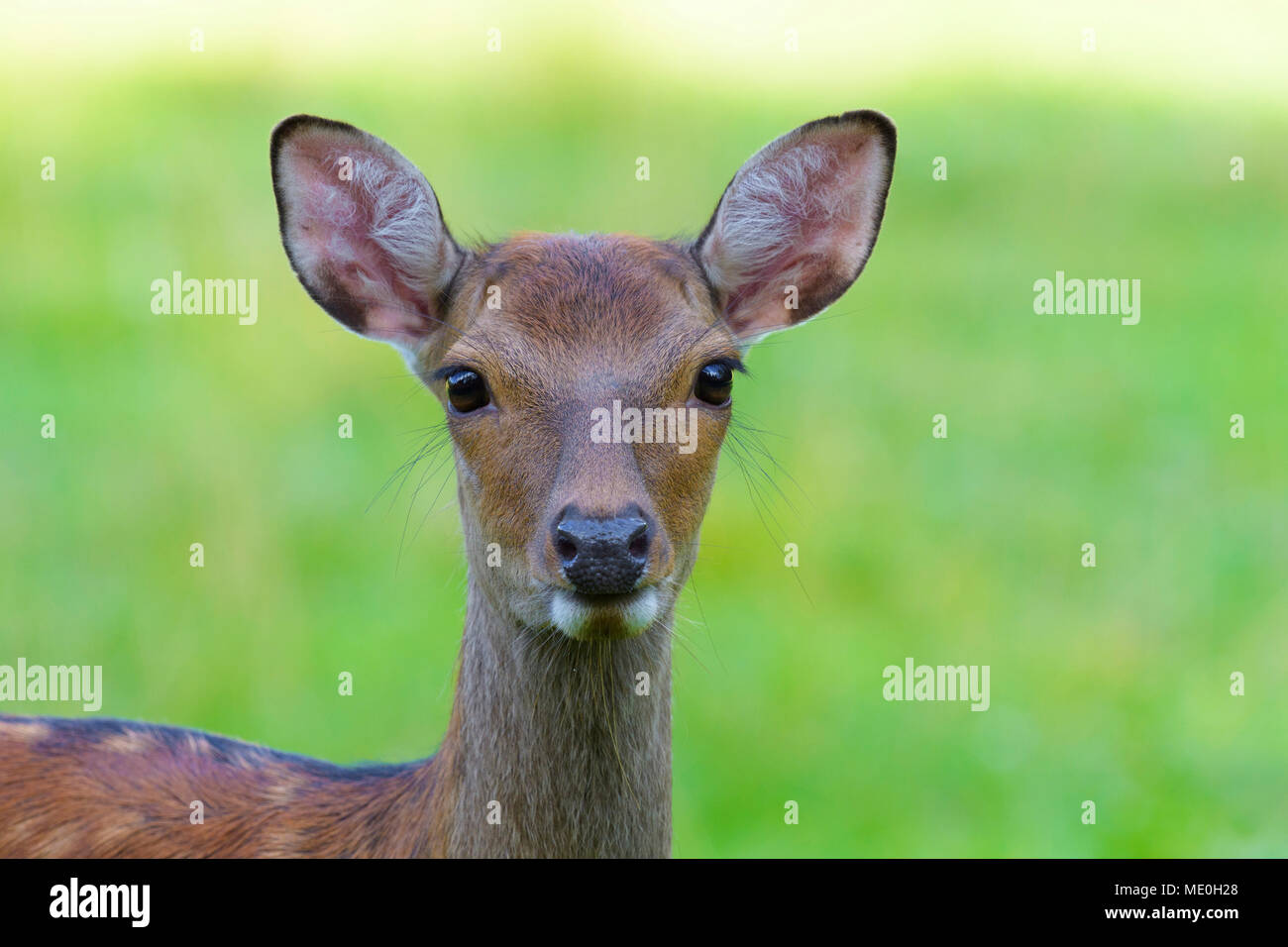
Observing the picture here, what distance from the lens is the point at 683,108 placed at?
706 inches

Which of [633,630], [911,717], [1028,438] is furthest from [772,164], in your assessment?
[1028,438]

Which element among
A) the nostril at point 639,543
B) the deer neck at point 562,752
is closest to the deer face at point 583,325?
the nostril at point 639,543

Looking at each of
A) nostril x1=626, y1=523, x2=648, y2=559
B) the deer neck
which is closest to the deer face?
nostril x1=626, y1=523, x2=648, y2=559

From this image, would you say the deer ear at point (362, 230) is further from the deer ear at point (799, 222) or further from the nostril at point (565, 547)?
the nostril at point (565, 547)

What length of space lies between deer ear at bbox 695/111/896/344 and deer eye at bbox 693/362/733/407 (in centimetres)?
59

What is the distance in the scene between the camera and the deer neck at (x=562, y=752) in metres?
5.54

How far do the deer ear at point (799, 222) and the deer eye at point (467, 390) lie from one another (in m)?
1.02

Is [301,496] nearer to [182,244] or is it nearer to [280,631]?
[280,631]

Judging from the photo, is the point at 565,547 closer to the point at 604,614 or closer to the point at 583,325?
the point at 604,614

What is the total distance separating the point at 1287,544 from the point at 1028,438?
7.40 ft

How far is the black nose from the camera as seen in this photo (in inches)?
192

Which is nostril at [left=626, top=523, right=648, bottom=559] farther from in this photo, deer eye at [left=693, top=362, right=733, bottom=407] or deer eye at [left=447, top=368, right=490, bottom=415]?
deer eye at [left=447, top=368, right=490, bottom=415]
